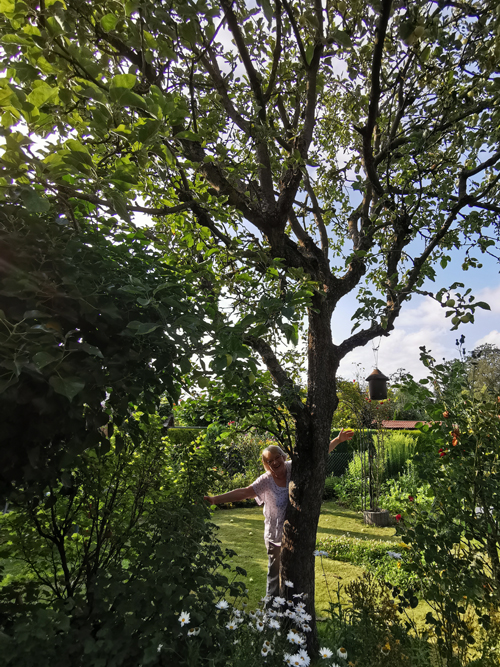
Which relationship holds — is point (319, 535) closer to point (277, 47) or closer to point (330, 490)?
point (330, 490)

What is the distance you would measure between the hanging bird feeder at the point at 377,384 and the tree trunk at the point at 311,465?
9.60 feet

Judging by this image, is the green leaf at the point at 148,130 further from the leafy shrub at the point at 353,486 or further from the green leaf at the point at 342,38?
the leafy shrub at the point at 353,486

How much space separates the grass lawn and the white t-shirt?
1.85 feet

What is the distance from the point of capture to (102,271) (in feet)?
5.27

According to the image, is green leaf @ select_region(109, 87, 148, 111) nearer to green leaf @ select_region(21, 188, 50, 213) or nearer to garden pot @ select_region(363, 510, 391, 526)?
green leaf @ select_region(21, 188, 50, 213)

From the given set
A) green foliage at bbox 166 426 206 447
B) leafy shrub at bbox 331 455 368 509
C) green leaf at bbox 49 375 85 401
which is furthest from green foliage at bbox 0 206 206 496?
leafy shrub at bbox 331 455 368 509

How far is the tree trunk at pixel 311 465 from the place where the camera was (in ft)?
10.6

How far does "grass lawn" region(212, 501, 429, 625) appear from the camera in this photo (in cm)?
426

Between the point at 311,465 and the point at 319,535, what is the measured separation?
3802 millimetres

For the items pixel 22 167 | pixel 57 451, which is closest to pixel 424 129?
pixel 22 167

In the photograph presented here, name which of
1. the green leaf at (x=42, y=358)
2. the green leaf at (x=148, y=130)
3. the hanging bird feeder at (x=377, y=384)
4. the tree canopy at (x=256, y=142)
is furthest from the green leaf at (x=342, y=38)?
the hanging bird feeder at (x=377, y=384)

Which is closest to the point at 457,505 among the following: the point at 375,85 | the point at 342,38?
the point at 342,38

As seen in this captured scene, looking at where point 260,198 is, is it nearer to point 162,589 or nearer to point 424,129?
point 424,129

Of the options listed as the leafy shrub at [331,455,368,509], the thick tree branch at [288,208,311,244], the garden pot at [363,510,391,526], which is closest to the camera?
the thick tree branch at [288,208,311,244]
